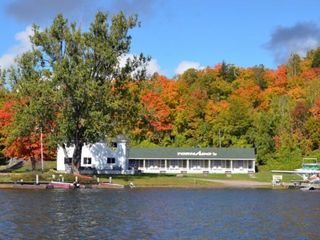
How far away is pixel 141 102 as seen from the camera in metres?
98.8

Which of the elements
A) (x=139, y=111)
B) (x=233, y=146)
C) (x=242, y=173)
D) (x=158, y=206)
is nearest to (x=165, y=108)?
(x=233, y=146)

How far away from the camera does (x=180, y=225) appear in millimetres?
32844

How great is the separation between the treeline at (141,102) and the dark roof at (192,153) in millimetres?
5555

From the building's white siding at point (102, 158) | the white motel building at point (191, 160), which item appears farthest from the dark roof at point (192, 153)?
the building's white siding at point (102, 158)

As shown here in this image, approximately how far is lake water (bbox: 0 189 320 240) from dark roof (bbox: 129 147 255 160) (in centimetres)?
5021

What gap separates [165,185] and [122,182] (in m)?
5.43

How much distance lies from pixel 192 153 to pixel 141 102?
1337 cm

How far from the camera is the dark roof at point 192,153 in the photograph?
4043 inches

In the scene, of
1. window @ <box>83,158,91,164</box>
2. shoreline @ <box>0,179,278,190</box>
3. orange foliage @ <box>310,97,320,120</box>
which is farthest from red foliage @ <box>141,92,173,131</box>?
shoreline @ <box>0,179,278,190</box>

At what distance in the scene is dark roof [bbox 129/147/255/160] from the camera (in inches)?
4043

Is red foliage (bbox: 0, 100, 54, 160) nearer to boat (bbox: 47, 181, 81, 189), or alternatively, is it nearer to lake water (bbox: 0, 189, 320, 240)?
boat (bbox: 47, 181, 81, 189)

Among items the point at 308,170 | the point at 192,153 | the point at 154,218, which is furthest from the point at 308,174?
the point at 154,218

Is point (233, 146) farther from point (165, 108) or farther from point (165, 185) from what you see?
point (165, 185)

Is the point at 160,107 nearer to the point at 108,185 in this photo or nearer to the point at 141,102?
the point at 141,102
